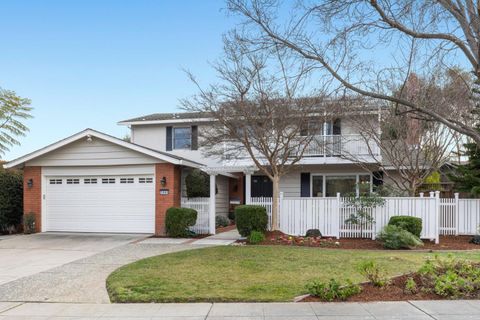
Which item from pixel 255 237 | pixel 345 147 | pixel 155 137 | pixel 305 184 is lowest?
pixel 255 237

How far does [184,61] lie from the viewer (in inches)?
558

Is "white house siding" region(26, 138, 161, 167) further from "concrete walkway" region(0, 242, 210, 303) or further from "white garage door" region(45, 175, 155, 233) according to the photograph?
"concrete walkway" region(0, 242, 210, 303)

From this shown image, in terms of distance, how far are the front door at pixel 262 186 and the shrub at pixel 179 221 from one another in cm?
646

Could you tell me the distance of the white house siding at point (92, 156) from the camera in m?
16.3

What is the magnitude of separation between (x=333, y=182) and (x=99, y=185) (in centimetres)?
1078

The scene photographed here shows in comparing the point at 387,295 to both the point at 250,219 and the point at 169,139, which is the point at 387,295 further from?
the point at 169,139

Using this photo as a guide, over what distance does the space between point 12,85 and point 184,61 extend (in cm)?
1225

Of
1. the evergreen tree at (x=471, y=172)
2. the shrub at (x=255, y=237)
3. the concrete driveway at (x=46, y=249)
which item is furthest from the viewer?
the evergreen tree at (x=471, y=172)

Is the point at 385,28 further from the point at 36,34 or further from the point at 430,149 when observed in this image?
the point at 36,34

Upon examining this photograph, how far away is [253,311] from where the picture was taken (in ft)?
20.0

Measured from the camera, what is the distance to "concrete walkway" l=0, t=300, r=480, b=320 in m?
5.83

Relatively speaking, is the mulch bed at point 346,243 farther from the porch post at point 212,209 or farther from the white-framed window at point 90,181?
the white-framed window at point 90,181

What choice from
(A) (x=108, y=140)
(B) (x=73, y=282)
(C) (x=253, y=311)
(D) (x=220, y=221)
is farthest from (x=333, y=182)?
(C) (x=253, y=311)

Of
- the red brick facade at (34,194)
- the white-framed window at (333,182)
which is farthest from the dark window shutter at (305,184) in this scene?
the red brick facade at (34,194)
